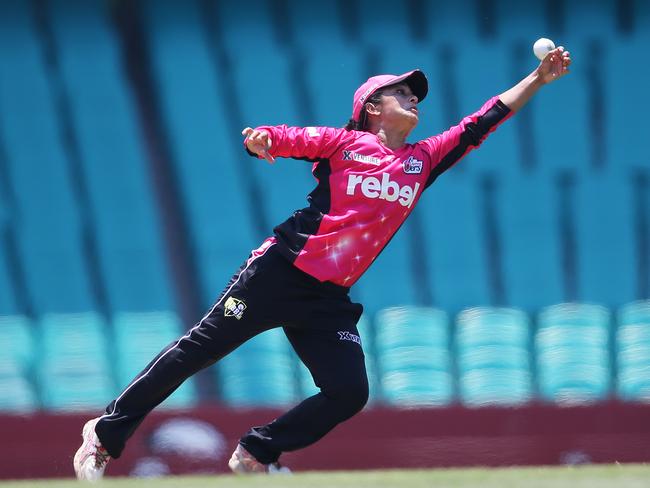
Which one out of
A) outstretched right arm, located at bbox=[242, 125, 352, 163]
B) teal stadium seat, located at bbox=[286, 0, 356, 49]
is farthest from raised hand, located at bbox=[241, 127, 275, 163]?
teal stadium seat, located at bbox=[286, 0, 356, 49]

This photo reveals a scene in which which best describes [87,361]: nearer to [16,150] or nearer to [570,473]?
[16,150]

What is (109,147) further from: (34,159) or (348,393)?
(348,393)

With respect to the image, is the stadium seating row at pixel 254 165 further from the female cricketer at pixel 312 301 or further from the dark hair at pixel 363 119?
the female cricketer at pixel 312 301

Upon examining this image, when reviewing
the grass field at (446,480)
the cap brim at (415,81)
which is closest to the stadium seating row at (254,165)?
the cap brim at (415,81)

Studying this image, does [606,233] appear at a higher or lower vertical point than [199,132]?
lower

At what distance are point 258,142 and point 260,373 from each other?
3064 mm

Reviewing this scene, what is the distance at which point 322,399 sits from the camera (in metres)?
4.56

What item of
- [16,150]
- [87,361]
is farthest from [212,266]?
[16,150]

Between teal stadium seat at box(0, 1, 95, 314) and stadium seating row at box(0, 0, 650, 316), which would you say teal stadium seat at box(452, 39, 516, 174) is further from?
teal stadium seat at box(0, 1, 95, 314)

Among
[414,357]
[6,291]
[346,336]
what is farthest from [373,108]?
[6,291]

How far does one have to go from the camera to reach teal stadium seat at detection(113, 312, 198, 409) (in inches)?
285

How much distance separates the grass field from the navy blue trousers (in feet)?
0.86

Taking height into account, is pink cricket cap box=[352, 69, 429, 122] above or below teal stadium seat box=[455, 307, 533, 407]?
above

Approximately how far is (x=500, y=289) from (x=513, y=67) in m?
1.51
